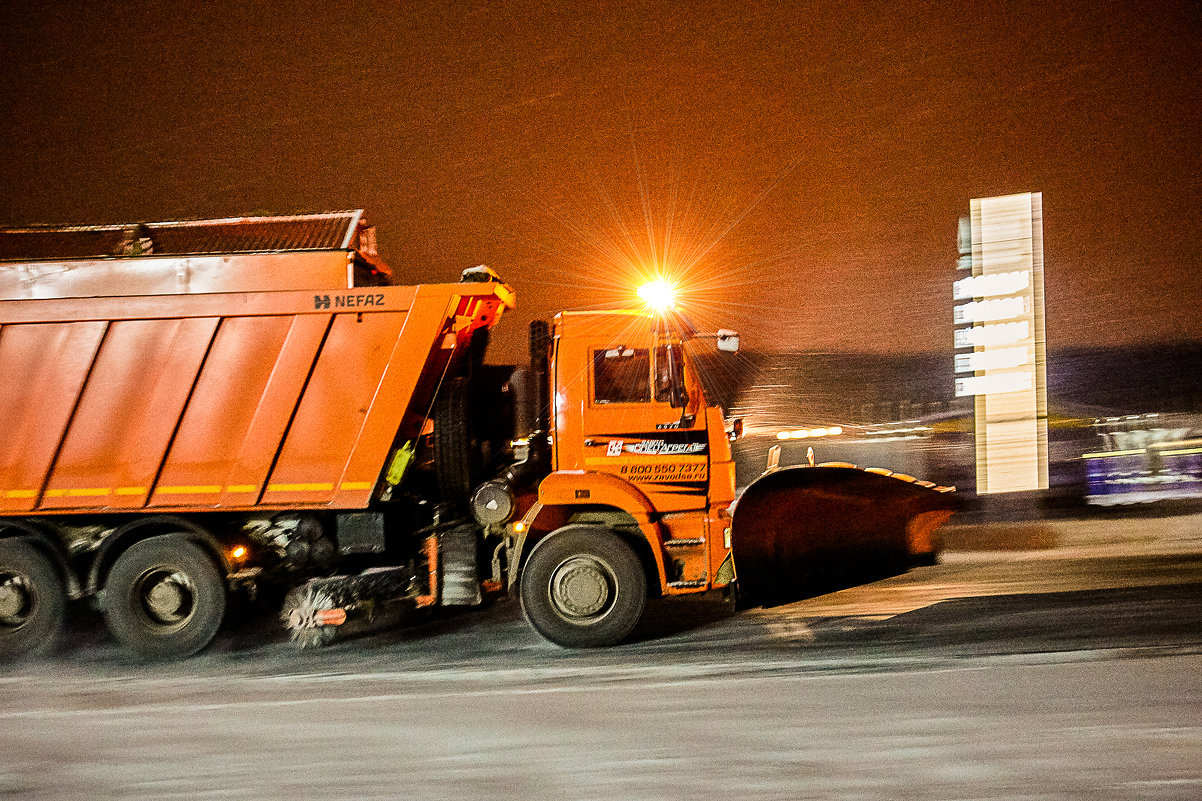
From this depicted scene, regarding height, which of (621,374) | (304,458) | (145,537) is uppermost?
(621,374)

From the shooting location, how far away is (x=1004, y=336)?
13.9 m

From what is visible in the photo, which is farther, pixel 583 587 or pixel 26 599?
pixel 26 599

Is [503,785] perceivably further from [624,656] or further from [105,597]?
[105,597]

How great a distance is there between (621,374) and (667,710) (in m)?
2.60

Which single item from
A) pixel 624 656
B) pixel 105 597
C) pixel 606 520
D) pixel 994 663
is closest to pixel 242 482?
pixel 105 597

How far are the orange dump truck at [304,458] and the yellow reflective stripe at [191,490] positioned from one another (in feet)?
0.06

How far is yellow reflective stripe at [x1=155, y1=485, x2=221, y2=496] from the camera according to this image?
6.52 metres

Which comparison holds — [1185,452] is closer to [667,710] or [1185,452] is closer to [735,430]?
[735,430]

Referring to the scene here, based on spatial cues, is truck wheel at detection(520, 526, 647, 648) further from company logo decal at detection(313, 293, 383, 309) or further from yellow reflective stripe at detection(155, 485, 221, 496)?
Answer: yellow reflective stripe at detection(155, 485, 221, 496)

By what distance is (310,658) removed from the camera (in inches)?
265

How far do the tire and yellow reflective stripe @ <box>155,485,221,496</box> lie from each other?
170cm

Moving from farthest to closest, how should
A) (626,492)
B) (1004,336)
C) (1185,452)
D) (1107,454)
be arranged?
1. (1004,336)
2. (1107,454)
3. (1185,452)
4. (626,492)

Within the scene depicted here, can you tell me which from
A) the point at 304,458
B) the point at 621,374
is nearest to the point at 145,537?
the point at 304,458

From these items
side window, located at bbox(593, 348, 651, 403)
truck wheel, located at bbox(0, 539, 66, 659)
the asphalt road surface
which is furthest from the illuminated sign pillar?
truck wheel, located at bbox(0, 539, 66, 659)
